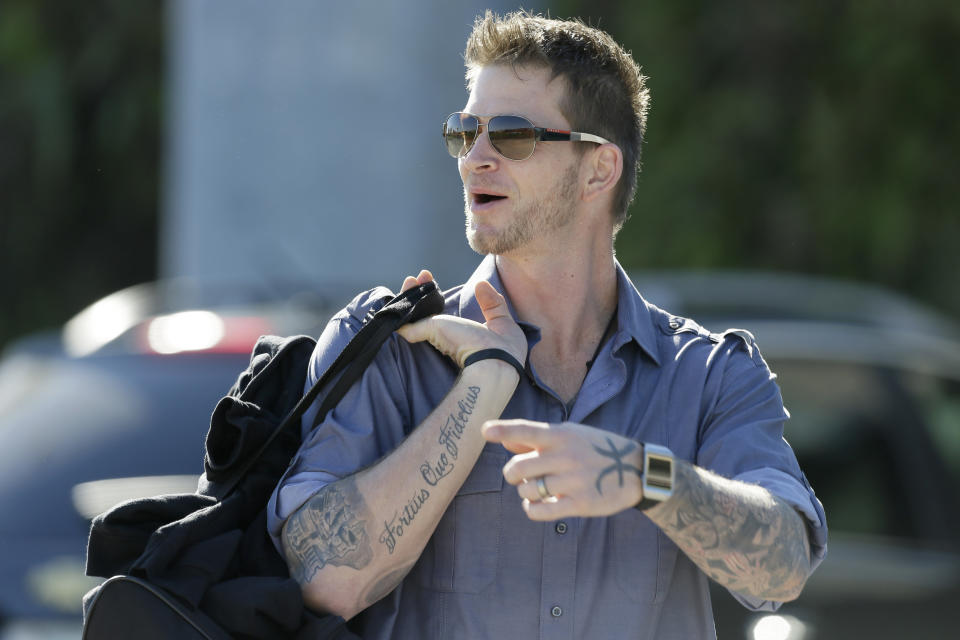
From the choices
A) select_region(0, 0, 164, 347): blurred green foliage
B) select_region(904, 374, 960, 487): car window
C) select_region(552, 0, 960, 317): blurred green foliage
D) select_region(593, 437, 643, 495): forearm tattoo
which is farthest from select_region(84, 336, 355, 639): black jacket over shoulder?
select_region(0, 0, 164, 347): blurred green foliage

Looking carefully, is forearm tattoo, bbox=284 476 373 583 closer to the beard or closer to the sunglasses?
the beard

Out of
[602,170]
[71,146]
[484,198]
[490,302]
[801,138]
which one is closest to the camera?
[490,302]

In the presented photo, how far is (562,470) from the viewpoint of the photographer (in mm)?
1952

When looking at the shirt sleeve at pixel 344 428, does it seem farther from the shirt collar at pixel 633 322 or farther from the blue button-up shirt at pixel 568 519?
the shirt collar at pixel 633 322

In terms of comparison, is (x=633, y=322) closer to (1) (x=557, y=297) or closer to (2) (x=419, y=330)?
(1) (x=557, y=297)

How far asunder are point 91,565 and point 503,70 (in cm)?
119

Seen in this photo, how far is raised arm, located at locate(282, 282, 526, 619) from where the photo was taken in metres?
2.15

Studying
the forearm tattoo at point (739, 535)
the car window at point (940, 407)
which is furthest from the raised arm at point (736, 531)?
the car window at point (940, 407)

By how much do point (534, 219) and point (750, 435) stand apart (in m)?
0.58

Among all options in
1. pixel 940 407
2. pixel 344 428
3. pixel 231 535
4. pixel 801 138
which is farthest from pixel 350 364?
pixel 801 138

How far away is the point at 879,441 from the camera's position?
4.33 meters

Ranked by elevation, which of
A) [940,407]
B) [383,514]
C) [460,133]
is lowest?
[940,407]

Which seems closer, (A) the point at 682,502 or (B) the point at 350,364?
(A) the point at 682,502

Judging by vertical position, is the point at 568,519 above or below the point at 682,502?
below
